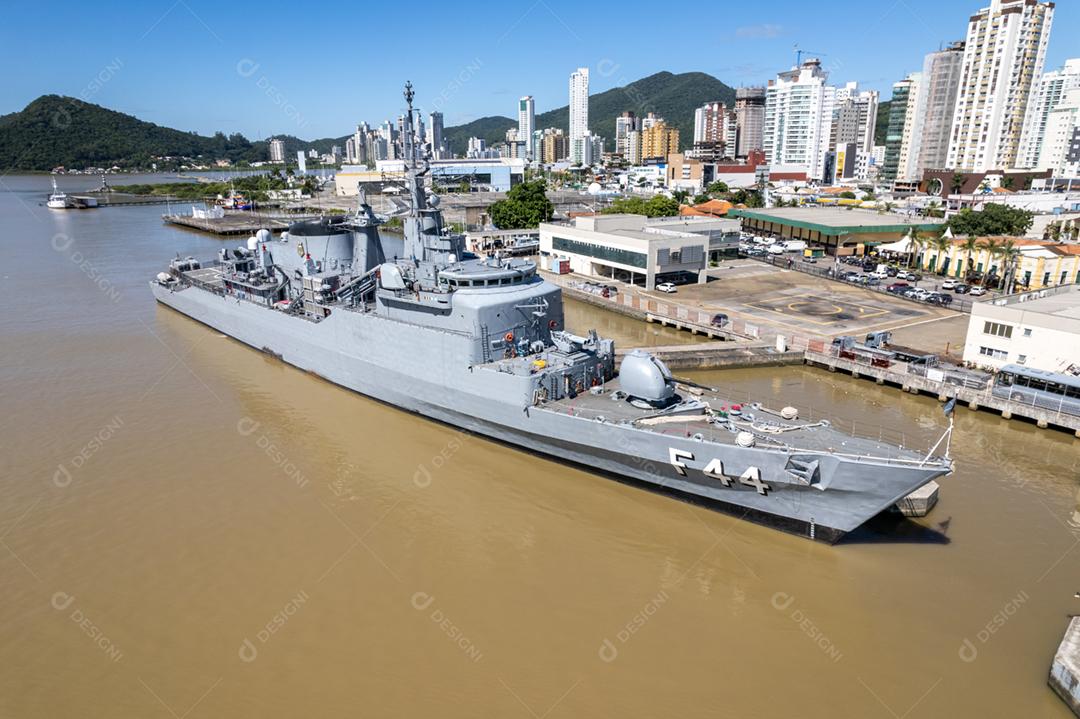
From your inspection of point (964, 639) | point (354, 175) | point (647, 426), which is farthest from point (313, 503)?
point (354, 175)

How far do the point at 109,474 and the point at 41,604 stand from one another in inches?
179

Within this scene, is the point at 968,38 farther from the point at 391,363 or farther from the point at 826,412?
the point at 391,363

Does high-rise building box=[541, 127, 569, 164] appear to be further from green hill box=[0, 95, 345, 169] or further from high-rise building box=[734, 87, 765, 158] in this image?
green hill box=[0, 95, 345, 169]

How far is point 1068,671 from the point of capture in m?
8.04

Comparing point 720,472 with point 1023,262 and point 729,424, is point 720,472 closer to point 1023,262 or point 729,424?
point 729,424

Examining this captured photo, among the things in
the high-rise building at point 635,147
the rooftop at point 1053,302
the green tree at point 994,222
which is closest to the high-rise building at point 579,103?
the high-rise building at point 635,147

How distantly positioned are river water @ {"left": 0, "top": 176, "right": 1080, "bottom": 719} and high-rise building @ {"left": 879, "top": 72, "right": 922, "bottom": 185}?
87694 millimetres

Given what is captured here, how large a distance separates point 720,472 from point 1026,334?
1348 centimetres

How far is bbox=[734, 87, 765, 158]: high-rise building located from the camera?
137 metres

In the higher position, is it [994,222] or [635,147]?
[635,147]

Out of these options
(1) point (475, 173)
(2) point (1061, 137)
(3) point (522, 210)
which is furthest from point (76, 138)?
(2) point (1061, 137)

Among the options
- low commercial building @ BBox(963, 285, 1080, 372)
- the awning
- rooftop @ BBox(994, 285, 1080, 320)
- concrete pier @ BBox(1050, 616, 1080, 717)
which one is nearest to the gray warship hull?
concrete pier @ BBox(1050, 616, 1080, 717)

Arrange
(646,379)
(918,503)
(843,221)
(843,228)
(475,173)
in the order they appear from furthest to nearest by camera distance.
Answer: (475,173) < (843,221) < (843,228) < (646,379) < (918,503)

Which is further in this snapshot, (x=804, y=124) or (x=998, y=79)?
(x=804, y=124)
